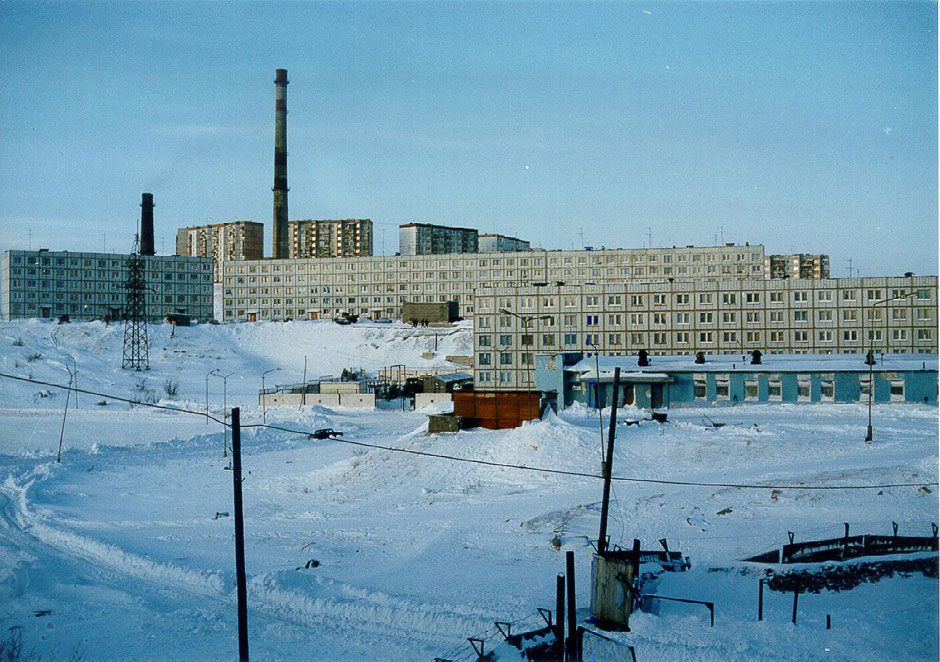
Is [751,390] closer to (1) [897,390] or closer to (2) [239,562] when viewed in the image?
(1) [897,390]

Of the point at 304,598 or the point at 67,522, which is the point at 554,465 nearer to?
the point at 304,598

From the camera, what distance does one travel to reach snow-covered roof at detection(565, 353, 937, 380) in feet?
122

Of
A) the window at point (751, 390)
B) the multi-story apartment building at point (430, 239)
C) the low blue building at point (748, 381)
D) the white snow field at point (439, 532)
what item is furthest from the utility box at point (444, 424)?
the multi-story apartment building at point (430, 239)

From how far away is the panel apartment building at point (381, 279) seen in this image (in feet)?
328

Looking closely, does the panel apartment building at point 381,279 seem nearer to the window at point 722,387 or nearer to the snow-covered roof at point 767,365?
the snow-covered roof at point 767,365

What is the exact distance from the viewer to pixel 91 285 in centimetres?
9775

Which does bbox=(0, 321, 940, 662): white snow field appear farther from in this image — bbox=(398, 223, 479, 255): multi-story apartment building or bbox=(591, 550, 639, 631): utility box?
bbox=(398, 223, 479, 255): multi-story apartment building

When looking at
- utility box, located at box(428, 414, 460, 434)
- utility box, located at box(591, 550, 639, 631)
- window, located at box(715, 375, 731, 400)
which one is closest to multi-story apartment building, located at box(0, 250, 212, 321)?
utility box, located at box(428, 414, 460, 434)

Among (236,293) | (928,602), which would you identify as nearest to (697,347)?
(928,602)

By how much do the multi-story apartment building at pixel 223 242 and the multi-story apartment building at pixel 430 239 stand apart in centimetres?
2423

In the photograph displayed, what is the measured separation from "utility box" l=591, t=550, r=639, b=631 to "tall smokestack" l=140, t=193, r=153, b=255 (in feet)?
275

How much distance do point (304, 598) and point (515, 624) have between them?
4.16 m

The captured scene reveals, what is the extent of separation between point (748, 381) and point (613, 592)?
27761 mm

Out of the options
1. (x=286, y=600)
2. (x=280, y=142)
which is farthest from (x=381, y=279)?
(x=286, y=600)
